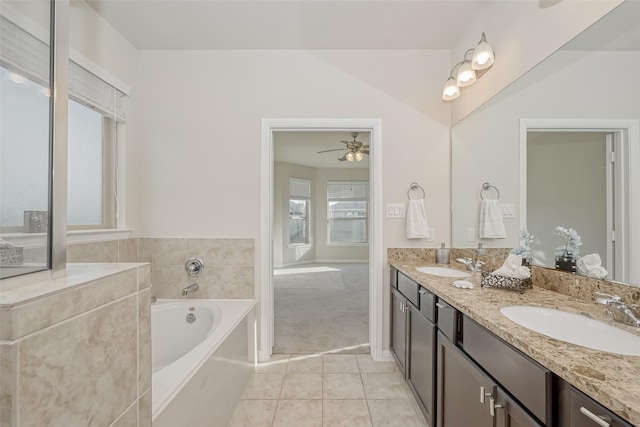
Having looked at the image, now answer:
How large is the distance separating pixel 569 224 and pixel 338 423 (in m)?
1.68

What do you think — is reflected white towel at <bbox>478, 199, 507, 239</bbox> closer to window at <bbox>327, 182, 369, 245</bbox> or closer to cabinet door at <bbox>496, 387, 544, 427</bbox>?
cabinet door at <bbox>496, 387, 544, 427</bbox>

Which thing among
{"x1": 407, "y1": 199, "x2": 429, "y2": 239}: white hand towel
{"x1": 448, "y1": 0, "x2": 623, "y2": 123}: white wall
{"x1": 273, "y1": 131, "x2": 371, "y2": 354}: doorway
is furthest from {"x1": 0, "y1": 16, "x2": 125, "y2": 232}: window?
{"x1": 273, "y1": 131, "x2": 371, "y2": 354}: doorway

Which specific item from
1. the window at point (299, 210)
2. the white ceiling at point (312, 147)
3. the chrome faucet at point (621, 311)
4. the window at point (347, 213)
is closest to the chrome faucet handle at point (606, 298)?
the chrome faucet at point (621, 311)

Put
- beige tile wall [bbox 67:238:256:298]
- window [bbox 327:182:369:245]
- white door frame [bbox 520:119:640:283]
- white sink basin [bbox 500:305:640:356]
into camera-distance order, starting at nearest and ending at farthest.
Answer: white sink basin [bbox 500:305:640:356] < white door frame [bbox 520:119:640:283] < beige tile wall [bbox 67:238:256:298] < window [bbox 327:182:369:245]

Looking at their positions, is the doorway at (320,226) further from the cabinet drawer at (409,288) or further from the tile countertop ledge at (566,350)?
the tile countertop ledge at (566,350)

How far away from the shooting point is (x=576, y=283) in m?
1.25

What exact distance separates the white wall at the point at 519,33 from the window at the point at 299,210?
16.0 ft

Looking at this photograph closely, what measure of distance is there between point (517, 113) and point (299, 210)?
5.64 meters

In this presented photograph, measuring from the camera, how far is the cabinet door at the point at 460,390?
3.35 feet

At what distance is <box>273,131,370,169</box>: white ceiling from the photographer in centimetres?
449

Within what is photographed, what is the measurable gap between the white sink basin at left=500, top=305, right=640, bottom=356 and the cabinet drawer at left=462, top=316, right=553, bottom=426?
0.50ft

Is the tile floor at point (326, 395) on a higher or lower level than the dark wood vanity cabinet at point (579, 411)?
lower

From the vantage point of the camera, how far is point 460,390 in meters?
1.19

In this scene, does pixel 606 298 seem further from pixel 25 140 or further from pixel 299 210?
→ pixel 299 210
